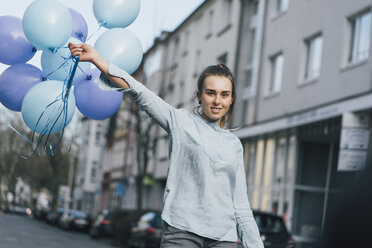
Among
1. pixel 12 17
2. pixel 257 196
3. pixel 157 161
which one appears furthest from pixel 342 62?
pixel 157 161

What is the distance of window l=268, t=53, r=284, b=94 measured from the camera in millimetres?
23391

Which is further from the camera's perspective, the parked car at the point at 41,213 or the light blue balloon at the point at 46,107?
the parked car at the point at 41,213

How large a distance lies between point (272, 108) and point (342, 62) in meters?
5.04

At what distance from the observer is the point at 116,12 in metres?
4.90

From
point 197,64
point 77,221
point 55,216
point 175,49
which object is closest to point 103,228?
point 77,221

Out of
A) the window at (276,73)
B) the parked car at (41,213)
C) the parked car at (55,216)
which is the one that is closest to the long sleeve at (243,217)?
the window at (276,73)

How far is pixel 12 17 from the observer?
5.23 m

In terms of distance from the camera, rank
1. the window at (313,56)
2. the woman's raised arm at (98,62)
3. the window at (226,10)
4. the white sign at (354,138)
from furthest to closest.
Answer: the window at (226,10), the window at (313,56), the white sign at (354,138), the woman's raised arm at (98,62)

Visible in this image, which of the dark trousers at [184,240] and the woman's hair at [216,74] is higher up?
the woman's hair at [216,74]

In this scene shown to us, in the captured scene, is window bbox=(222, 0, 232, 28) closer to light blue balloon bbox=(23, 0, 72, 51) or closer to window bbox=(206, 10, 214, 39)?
window bbox=(206, 10, 214, 39)

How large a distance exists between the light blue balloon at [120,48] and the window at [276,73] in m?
18.6

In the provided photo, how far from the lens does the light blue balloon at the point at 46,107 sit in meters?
4.56

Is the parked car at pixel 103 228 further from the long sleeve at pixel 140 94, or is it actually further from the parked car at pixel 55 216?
the long sleeve at pixel 140 94

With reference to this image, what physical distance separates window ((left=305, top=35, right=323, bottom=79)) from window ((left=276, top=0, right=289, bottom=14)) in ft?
8.13
